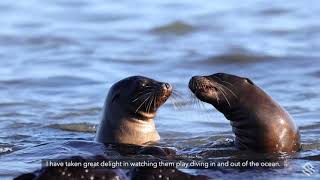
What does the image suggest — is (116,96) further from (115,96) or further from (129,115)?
(129,115)

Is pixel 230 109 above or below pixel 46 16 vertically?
below

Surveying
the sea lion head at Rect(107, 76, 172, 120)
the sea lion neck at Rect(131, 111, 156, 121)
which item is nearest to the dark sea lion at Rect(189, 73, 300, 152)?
the sea lion head at Rect(107, 76, 172, 120)

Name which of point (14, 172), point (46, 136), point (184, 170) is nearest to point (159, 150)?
point (184, 170)

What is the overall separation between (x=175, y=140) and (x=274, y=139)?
160 centimetres

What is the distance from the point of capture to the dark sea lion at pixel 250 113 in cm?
688

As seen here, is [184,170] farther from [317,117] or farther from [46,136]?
[317,117]

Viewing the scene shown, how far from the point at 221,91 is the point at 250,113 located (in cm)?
27

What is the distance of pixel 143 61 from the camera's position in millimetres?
13289

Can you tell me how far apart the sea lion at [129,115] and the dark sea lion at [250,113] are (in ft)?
2.33

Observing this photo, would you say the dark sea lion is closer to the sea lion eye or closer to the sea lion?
the sea lion

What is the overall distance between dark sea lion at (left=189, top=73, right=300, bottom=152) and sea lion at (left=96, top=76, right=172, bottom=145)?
0.71 m

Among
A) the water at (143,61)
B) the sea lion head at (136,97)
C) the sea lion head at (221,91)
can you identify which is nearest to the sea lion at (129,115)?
the sea lion head at (136,97)

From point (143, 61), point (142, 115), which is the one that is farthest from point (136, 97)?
point (143, 61)

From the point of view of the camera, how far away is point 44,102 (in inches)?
419
